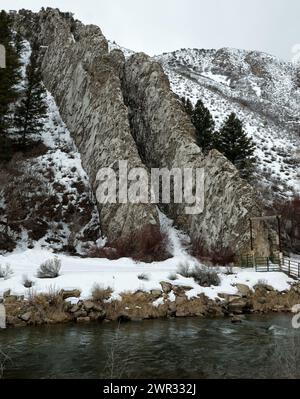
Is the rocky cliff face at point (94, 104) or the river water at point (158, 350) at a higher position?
the rocky cliff face at point (94, 104)

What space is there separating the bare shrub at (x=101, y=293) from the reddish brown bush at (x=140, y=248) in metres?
9.07

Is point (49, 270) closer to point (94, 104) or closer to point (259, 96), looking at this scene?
point (94, 104)

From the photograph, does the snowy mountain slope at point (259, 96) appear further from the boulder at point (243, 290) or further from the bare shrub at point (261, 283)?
the boulder at point (243, 290)

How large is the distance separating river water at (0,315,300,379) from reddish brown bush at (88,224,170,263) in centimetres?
1147

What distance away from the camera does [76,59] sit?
50000mm

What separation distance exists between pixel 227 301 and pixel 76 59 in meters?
38.7

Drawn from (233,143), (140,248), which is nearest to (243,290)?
(140,248)

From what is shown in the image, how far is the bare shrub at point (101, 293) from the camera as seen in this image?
20.1 meters

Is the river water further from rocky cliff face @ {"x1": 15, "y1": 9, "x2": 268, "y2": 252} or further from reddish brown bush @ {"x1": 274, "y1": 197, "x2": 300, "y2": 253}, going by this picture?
reddish brown bush @ {"x1": 274, "y1": 197, "x2": 300, "y2": 253}

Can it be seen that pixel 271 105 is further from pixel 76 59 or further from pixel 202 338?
pixel 202 338

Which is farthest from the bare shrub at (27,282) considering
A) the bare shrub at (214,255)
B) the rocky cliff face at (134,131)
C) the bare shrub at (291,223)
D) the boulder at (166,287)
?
the bare shrub at (291,223)

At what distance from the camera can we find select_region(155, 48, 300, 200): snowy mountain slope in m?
55.5

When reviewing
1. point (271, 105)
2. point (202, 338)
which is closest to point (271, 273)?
point (202, 338)

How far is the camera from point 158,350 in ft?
46.4
